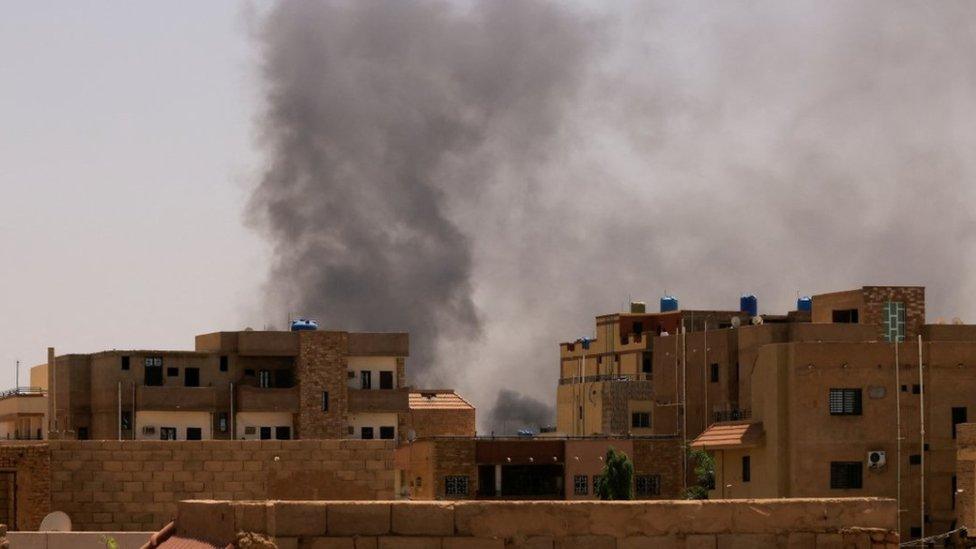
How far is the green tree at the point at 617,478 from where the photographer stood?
103 m

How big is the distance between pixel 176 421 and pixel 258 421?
471 cm

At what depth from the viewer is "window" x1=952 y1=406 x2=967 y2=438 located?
81812 mm

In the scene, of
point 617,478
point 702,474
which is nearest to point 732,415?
point 702,474

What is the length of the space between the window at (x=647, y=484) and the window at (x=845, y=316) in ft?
41.9

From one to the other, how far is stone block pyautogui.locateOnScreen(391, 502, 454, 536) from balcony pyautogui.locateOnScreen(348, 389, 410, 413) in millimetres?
98639

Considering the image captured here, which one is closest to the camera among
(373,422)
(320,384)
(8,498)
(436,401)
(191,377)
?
(8,498)

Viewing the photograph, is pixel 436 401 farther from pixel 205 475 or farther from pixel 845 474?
pixel 205 475

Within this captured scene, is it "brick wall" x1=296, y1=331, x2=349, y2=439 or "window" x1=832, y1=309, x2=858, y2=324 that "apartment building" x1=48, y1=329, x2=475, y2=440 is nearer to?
"brick wall" x1=296, y1=331, x2=349, y2=439

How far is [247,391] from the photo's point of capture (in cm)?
10881

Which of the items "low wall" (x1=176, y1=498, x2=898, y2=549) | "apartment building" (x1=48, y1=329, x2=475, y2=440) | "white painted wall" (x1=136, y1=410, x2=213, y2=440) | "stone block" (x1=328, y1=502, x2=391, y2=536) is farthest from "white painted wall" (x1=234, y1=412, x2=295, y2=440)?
"stone block" (x1=328, y1=502, x2=391, y2=536)

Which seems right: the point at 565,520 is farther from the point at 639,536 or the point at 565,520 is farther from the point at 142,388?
the point at 142,388

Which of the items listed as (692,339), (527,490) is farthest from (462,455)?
(692,339)

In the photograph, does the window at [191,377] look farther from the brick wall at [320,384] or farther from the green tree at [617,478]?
the green tree at [617,478]

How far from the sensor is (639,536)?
539 inches
